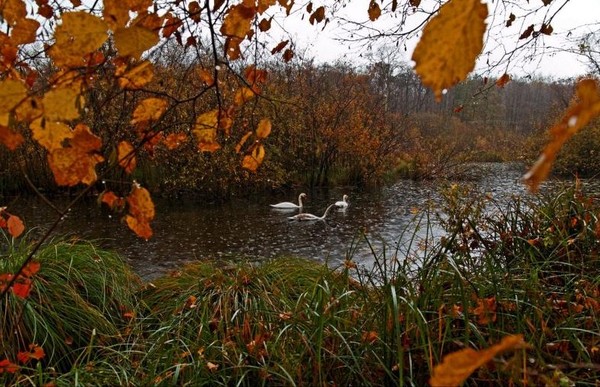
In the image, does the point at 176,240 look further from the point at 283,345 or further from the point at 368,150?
the point at 368,150

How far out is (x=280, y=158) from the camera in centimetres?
1401

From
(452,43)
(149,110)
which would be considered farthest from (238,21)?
(452,43)

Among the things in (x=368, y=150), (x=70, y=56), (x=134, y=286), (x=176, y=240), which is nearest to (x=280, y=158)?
(x=368, y=150)

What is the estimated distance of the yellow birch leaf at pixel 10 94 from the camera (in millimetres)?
775

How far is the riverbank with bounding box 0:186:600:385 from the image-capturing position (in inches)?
76.1

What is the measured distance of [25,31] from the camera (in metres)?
1.11

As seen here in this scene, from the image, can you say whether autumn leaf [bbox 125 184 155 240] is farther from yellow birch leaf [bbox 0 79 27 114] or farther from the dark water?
the dark water

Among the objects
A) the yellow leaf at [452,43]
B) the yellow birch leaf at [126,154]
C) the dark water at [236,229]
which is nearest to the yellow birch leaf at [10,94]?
the yellow birch leaf at [126,154]

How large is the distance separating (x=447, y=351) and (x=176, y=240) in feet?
21.4

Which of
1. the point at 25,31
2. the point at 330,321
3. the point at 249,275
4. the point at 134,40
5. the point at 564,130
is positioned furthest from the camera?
the point at 249,275

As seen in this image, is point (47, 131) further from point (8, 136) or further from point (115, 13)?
point (115, 13)

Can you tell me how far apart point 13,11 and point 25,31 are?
13 cm

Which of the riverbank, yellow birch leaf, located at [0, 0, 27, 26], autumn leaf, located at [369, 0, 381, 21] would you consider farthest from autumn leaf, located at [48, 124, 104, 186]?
autumn leaf, located at [369, 0, 381, 21]

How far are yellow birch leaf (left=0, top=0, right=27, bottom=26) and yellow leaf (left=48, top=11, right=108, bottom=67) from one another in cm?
50
